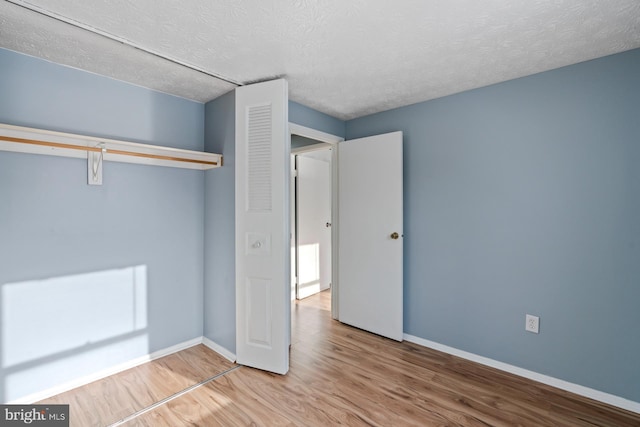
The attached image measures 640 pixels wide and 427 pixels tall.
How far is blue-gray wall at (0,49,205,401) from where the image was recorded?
1933mm

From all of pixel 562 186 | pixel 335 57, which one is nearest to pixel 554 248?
pixel 562 186

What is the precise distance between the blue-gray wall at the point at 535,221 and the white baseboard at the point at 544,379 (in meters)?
0.04

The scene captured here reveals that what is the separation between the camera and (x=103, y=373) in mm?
2275

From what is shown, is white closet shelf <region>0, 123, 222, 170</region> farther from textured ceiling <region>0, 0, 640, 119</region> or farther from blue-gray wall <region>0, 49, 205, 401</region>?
textured ceiling <region>0, 0, 640, 119</region>

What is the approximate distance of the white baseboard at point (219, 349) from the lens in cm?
256

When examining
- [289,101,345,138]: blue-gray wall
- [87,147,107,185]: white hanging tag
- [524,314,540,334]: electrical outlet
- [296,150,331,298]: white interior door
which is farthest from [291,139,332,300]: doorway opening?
[524,314,540,334]: electrical outlet

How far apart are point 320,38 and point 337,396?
2.32m

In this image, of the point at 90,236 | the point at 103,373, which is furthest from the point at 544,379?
the point at 90,236

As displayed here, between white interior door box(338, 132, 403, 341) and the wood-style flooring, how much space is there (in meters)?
0.52

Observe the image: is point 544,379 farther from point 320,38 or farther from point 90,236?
point 90,236

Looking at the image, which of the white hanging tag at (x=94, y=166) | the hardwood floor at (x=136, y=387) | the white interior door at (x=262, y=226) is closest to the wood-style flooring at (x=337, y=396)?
the hardwood floor at (x=136, y=387)

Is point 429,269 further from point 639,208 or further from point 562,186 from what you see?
point 639,208

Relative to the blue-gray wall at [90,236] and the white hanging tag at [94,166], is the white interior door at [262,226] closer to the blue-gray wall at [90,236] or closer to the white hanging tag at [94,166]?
the blue-gray wall at [90,236]

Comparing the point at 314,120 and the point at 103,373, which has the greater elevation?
the point at 314,120
